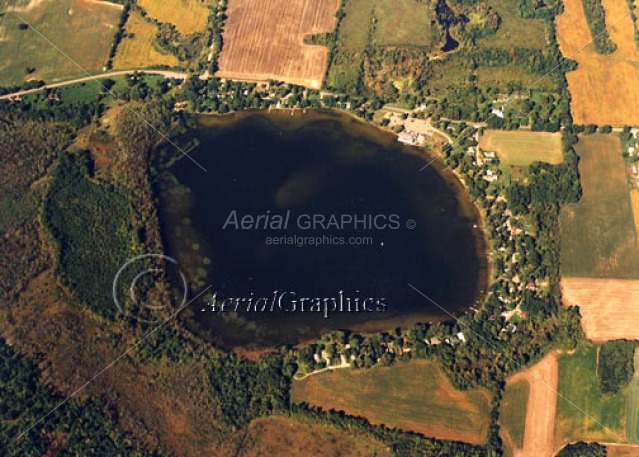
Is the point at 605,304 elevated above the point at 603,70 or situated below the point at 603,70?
below

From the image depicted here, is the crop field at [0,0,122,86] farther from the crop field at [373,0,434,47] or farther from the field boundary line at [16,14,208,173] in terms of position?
the crop field at [373,0,434,47]

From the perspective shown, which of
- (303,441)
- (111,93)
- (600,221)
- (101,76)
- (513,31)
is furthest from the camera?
(513,31)

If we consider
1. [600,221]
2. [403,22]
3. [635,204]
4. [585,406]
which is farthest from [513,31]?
[585,406]

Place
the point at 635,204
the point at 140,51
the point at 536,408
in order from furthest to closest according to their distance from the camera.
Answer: the point at 140,51, the point at 635,204, the point at 536,408

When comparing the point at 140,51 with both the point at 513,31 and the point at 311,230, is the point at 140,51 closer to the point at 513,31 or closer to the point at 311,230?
the point at 311,230

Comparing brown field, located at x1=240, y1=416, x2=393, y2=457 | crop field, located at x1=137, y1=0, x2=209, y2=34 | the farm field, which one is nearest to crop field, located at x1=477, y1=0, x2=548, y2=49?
Result: crop field, located at x1=137, y1=0, x2=209, y2=34

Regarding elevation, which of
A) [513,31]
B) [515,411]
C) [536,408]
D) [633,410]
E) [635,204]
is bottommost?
[515,411]

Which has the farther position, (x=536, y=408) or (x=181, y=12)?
(x=181, y=12)
